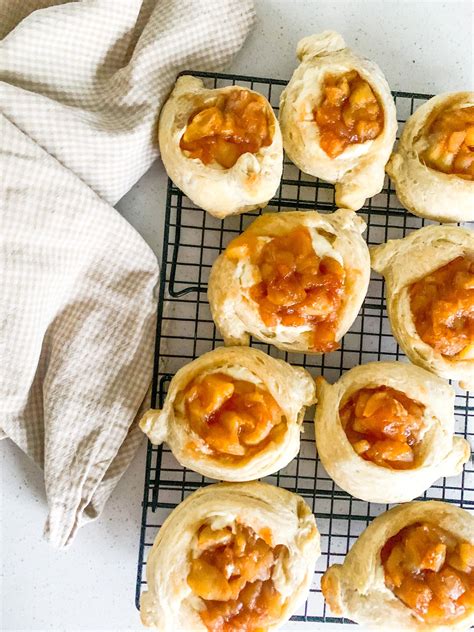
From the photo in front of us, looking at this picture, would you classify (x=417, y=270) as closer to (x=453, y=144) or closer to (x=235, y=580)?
(x=453, y=144)

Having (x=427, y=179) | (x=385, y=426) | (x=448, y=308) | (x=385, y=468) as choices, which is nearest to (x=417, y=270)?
(x=448, y=308)

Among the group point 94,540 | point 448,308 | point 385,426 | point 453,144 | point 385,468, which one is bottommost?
point 94,540

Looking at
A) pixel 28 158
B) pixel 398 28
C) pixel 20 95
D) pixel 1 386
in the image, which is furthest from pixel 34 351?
pixel 398 28

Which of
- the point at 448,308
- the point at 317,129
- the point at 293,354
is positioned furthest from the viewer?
the point at 293,354

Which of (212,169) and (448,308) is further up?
(212,169)

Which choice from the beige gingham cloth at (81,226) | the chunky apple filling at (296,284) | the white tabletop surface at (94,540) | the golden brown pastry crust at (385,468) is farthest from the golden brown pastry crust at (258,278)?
the white tabletop surface at (94,540)

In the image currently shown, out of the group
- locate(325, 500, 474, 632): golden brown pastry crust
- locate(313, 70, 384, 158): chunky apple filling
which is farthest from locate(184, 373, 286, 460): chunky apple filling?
locate(313, 70, 384, 158): chunky apple filling

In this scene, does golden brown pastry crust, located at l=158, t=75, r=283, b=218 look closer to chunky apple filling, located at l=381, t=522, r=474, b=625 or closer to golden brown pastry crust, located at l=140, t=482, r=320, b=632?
golden brown pastry crust, located at l=140, t=482, r=320, b=632

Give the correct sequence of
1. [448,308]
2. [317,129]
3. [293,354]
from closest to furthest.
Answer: [448,308] → [317,129] → [293,354]
